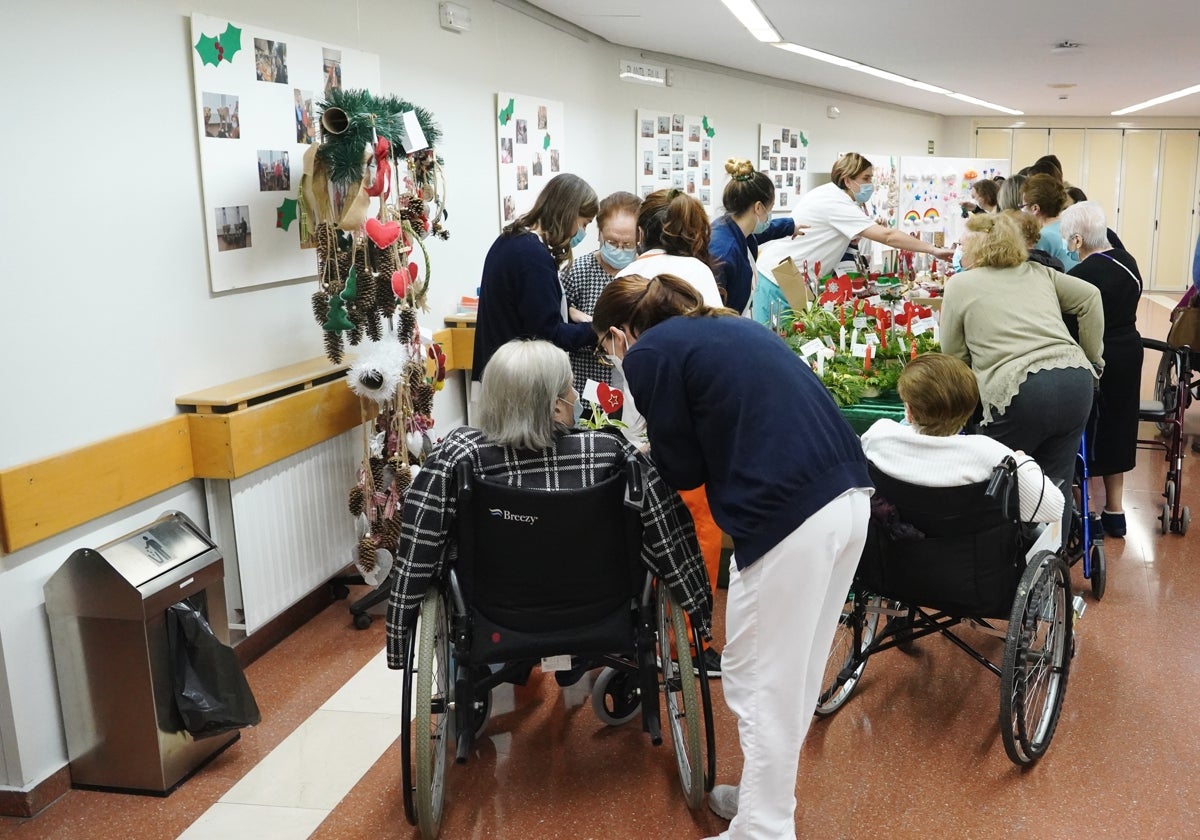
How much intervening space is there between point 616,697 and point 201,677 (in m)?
1.10

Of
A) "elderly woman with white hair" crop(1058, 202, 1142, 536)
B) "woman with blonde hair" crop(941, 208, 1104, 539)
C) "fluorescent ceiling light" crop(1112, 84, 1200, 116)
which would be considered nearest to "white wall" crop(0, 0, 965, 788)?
"woman with blonde hair" crop(941, 208, 1104, 539)

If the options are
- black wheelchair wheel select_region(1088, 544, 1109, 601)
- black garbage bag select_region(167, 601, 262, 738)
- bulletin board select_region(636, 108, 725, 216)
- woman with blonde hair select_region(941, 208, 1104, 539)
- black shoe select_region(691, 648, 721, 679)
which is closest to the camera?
black garbage bag select_region(167, 601, 262, 738)

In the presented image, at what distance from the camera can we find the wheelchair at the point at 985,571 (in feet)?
8.67

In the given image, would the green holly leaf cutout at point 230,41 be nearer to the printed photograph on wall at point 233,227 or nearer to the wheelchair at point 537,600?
the printed photograph on wall at point 233,227

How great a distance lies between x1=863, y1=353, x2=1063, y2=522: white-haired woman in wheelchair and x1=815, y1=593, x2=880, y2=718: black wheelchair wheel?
42cm

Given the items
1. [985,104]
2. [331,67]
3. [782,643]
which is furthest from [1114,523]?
[985,104]

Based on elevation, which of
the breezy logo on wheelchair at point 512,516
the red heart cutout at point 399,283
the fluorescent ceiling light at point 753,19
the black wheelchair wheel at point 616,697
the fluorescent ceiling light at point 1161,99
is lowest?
the black wheelchair wheel at point 616,697

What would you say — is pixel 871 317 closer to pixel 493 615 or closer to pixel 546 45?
pixel 493 615

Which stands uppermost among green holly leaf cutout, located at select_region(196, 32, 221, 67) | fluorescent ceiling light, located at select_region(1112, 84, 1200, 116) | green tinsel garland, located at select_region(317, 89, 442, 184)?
fluorescent ceiling light, located at select_region(1112, 84, 1200, 116)

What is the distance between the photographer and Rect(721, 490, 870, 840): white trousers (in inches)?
83.7

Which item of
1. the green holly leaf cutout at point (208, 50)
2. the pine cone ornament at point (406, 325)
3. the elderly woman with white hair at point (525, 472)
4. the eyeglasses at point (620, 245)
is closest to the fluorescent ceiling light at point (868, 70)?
the eyeglasses at point (620, 245)

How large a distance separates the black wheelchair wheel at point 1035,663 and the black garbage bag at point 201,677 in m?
1.97

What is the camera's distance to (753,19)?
6828 millimetres

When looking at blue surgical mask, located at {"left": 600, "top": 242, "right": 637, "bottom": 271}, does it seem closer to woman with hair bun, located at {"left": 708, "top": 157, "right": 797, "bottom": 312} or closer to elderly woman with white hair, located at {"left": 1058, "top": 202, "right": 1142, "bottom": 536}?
woman with hair bun, located at {"left": 708, "top": 157, "right": 797, "bottom": 312}
